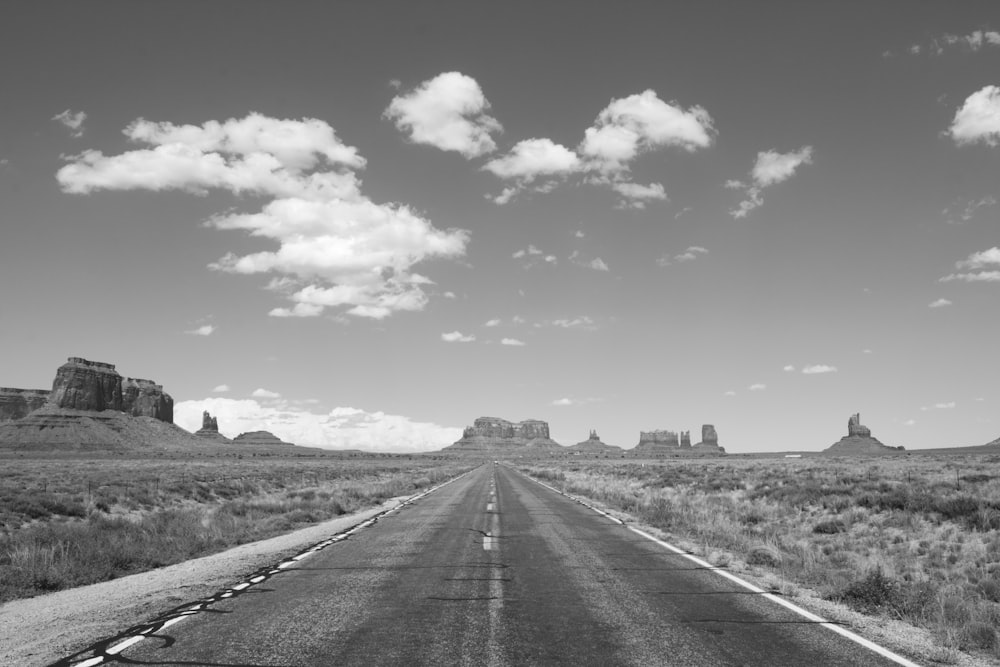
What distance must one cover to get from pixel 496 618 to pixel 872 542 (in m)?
13.0

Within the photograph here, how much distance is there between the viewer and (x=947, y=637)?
6.77 meters

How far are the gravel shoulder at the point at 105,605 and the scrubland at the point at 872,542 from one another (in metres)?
8.35

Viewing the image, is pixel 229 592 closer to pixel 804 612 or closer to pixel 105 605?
pixel 105 605

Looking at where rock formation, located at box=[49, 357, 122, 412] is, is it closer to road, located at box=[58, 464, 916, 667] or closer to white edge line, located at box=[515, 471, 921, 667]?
road, located at box=[58, 464, 916, 667]

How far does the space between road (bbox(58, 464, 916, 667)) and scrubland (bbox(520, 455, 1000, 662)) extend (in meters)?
1.51

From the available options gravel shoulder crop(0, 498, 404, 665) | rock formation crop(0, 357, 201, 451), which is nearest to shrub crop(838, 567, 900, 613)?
gravel shoulder crop(0, 498, 404, 665)

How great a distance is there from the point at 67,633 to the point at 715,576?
865 centimetres

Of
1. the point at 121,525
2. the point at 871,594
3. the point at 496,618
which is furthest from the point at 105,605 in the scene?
the point at 871,594

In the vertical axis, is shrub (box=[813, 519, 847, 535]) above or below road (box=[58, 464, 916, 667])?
below

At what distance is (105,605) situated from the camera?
831 centimetres

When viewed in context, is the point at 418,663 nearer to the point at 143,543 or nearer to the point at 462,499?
the point at 143,543

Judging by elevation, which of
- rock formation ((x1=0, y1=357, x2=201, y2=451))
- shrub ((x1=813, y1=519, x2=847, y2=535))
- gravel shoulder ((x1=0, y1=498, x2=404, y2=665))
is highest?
rock formation ((x1=0, y1=357, x2=201, y2=451))

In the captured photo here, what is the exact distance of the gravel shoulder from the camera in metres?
6.41

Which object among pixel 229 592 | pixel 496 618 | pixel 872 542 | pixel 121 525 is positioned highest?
pixel 496 618
